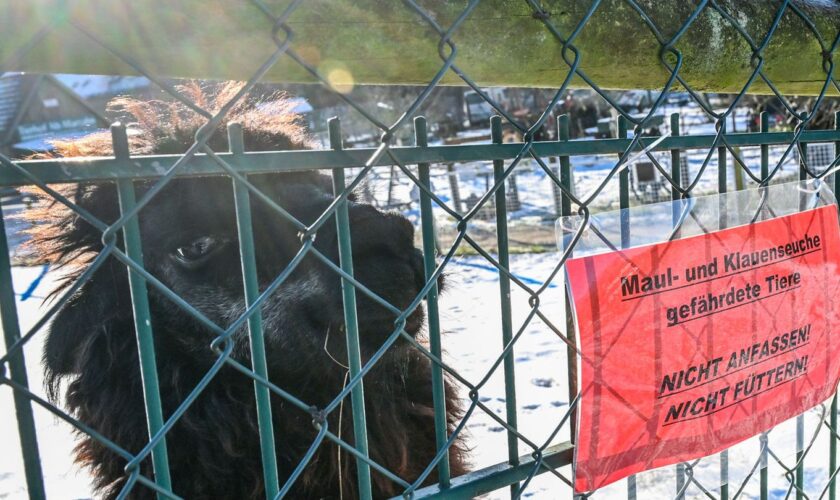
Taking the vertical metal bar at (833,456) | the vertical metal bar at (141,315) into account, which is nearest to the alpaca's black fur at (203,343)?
the vertical metal bar at (141,315)

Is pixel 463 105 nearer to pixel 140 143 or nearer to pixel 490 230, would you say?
pixel 490 230

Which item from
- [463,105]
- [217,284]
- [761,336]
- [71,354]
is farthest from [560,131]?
[463,105]

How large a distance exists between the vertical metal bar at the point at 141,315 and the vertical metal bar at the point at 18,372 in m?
0.16

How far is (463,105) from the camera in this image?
90.2ft

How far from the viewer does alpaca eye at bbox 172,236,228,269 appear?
7.55 ft

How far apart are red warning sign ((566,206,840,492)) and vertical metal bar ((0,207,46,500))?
102cm

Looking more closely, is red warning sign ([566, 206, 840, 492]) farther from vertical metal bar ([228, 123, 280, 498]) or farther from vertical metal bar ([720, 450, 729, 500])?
vertical metal bar ([228, 123, 280, 498])

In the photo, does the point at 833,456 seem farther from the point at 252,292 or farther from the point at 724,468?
the point at 252,292

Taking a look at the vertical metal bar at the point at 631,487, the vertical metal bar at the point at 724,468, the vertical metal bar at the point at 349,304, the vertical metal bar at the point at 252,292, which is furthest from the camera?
the vertical metal bar at the point at 724,468

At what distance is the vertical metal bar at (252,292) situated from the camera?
1.07 metres

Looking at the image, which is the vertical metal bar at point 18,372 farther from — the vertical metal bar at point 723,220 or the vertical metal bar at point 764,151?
the vertical metal bar at point 764,151

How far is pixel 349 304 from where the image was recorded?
1230 mm

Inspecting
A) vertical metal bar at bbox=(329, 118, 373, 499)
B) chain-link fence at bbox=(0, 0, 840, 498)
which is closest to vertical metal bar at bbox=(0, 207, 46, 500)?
chain-link fence at bbox=(0, 0, 840, 498)

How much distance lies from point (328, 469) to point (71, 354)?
1.01 m
